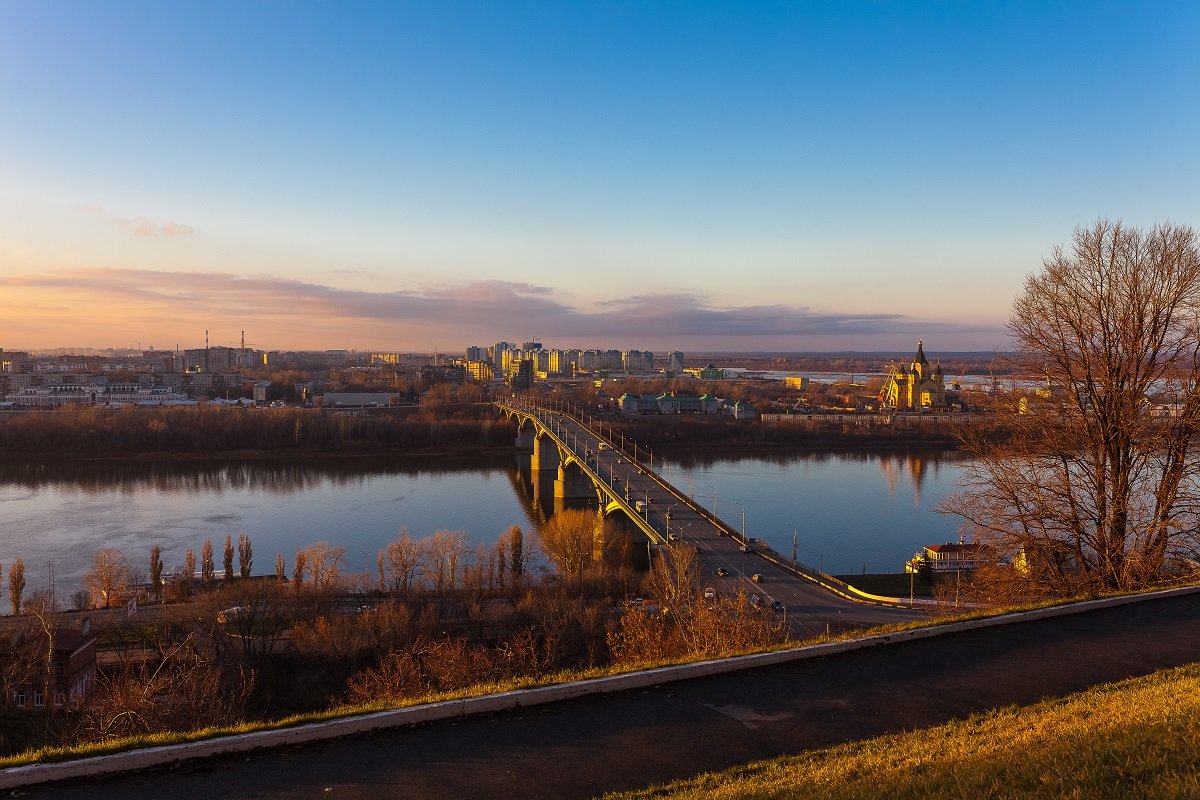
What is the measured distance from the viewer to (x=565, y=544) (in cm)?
1748

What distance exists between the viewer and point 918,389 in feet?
201

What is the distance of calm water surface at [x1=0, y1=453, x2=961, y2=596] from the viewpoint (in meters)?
18.6

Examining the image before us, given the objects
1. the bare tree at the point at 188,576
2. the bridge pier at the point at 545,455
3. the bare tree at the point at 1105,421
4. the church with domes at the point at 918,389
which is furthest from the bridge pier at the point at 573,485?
the church with domes at the point at 918,389

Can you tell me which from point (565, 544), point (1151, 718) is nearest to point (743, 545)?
point (565, 544)

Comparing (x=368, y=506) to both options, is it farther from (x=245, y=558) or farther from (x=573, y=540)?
(x=573, y=540)

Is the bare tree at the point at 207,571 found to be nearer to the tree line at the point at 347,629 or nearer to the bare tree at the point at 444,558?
the tree line at the point at 347,629

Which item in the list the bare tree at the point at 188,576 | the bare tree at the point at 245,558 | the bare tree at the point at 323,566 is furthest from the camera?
the bare tree at the point at 245,558

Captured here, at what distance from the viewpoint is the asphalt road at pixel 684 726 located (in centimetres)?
319

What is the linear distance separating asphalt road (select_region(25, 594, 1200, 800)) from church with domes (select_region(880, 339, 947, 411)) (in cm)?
5867

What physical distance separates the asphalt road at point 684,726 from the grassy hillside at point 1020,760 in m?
0.24

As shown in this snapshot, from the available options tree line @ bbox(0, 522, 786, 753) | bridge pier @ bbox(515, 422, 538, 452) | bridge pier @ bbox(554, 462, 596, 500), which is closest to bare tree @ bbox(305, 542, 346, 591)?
tree line @ bbox(0, 522, 786, 753)

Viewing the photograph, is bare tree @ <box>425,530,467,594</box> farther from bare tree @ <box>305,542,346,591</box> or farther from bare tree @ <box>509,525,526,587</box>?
bare tree @ <box>305,542,346,591</box>

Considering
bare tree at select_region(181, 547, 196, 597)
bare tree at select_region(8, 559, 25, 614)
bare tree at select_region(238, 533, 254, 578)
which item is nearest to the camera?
bare tree at select_region(8, 559, 25, 614)

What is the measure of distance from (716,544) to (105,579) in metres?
12.1
